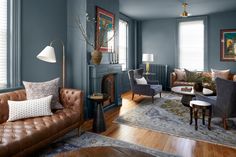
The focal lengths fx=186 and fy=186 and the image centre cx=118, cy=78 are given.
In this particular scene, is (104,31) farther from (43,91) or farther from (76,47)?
(43,91)

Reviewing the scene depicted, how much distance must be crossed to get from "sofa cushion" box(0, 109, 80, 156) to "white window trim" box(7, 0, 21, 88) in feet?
2.84

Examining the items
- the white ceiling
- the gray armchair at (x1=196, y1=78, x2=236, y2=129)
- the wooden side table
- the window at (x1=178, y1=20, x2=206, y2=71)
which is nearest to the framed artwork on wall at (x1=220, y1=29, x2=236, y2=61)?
the window at (x1=178, y1=20, x2=206, y2=71)

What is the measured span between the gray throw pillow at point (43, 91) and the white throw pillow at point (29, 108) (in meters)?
0.17

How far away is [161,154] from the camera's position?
242cm

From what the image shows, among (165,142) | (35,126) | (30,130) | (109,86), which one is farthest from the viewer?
(109,86)

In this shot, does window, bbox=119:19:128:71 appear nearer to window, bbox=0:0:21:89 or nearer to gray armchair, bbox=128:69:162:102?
→ gray armchair, bbox=128:69:162:102

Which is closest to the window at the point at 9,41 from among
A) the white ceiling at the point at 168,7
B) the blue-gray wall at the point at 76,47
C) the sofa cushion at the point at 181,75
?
the blue-gray wall at the point at 76,47

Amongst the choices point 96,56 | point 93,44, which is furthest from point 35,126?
point 93,44

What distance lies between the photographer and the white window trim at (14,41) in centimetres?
288

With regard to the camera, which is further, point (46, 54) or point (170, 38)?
point (170, 38)

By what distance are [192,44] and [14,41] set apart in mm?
5961

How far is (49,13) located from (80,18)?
596mm

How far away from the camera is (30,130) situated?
2148mm

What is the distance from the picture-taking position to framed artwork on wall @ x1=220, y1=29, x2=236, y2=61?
6281 millimetres
